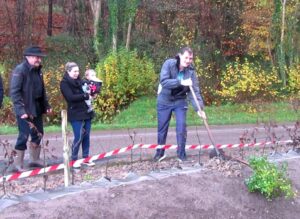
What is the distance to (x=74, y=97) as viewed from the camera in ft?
28.3

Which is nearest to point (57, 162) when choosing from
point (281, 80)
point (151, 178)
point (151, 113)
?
point (151, 178)

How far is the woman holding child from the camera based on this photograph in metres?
8.63

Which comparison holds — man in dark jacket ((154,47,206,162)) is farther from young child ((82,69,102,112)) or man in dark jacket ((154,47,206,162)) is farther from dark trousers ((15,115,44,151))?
dark trousers ((15,115,44,151))

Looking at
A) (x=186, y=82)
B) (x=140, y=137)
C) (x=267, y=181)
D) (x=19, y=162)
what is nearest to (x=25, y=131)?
(x=19, y=162)

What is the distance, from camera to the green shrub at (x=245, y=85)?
19812 mm

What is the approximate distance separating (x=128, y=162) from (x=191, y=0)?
1491cm

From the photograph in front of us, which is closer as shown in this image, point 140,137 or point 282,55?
point 140,137

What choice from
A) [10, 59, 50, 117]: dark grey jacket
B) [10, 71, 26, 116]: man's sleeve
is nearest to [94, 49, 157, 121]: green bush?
[10, 59, 50, 117]: dark grey jacket

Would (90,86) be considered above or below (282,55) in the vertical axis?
below

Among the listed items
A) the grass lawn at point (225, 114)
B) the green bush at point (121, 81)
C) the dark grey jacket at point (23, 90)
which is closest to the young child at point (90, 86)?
the dark grey jacket at point (23, 90)

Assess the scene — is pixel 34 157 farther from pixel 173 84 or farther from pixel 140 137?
pixel 140 137

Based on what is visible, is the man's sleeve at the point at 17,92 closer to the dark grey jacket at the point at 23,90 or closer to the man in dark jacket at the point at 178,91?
the dark grey jacket at the point at 23,90

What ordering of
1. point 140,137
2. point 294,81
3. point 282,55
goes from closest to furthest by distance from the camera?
point 140,137, point 294,81, point 282,55

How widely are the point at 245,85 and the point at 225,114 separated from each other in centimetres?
177
